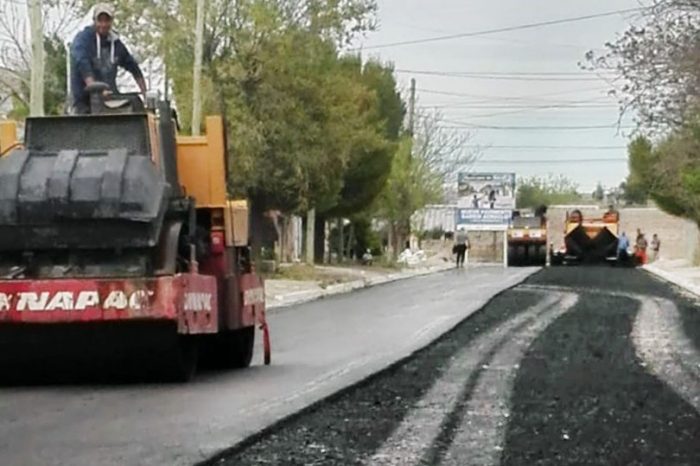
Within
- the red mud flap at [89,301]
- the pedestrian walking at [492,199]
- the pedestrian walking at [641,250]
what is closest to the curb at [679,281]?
the pedestrian walking at [641,250]

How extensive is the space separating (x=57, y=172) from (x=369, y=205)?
48.5 metres

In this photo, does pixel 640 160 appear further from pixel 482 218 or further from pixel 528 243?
pixel 482 218

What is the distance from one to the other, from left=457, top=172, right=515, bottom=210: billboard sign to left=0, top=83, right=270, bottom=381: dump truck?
79785 millimetres

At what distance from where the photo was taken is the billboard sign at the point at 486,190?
9669 centimetres

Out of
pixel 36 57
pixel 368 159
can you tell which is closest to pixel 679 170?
pixel 368 159

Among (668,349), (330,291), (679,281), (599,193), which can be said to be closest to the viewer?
(668,349)

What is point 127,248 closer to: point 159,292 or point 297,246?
point 159,292

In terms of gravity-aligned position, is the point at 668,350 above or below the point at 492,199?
below

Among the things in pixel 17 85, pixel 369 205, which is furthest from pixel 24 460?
pixel 369 205

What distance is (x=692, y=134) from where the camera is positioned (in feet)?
139

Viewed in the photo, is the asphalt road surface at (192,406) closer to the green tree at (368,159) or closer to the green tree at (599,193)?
the green tree at (368,159)

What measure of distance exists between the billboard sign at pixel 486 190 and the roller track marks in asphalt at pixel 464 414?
74.2 meters

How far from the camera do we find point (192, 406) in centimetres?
1409

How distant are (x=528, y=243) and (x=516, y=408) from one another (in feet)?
209
